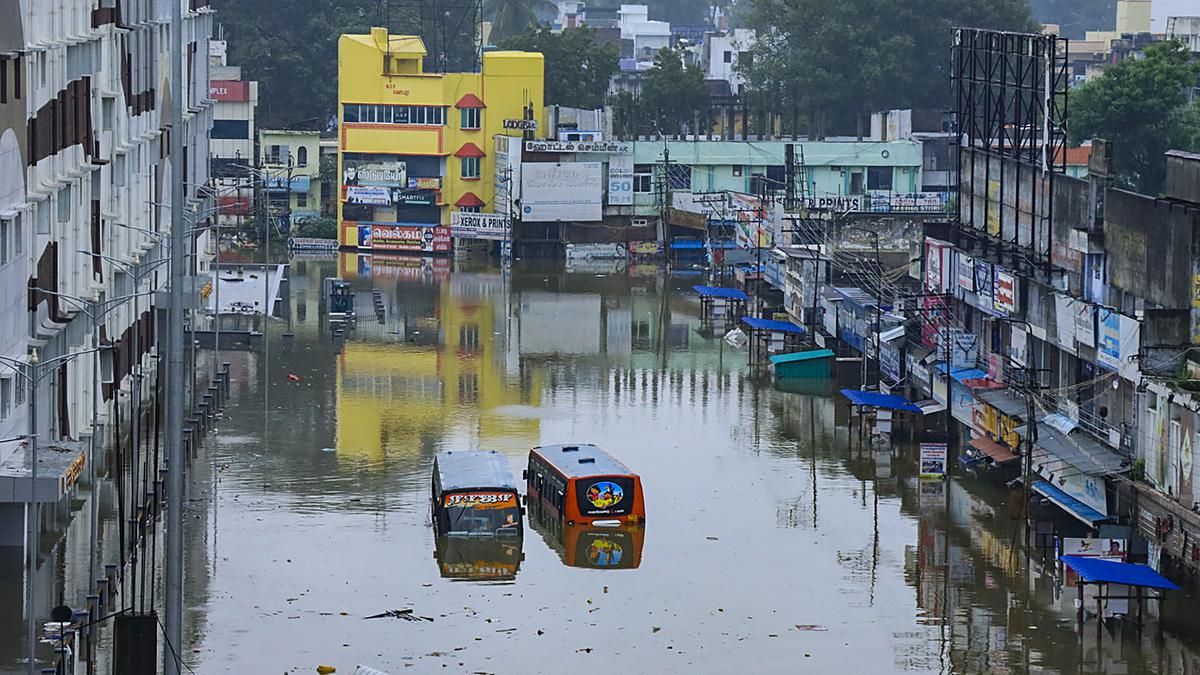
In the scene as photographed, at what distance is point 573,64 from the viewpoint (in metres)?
114

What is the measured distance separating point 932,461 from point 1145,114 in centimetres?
4589

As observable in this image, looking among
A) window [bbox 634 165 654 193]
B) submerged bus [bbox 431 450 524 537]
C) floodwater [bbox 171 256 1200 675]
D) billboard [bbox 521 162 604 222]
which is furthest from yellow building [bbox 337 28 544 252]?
submerged bus [bbox 431 450 524 537]

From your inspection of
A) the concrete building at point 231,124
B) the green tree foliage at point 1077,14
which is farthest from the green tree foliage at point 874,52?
the green tree foliage at point 1077,14

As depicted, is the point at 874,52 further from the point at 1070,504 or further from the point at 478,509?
the point at 478,509

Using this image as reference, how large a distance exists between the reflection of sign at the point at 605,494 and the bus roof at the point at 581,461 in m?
0.29

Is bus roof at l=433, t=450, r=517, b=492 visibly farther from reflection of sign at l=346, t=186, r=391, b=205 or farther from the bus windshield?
reflection of sign at l=346, t=186, r=391, b=205

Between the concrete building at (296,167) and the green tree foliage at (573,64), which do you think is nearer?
the concrete building at (296,167)

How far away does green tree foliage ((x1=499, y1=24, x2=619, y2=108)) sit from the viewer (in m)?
114

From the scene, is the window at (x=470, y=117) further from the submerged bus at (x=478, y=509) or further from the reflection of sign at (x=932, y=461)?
the submerged bus at (x=478, y=509)

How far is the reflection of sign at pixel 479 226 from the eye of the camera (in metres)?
95.9

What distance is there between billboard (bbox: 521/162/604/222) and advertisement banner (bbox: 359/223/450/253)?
4259mm

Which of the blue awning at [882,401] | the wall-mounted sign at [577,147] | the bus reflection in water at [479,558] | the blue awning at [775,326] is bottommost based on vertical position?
the bus reflection in water at [479,558]

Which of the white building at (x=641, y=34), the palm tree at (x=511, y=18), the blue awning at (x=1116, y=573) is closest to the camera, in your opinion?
the blue awning at (x=1116, y=573)

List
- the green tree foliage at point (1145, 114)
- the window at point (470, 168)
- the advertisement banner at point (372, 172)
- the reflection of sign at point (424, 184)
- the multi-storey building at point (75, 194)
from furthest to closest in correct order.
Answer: the window at point (470, 168) < the reflection of sign at point (424, 184) < the advertisement banner at point (372, 172) < the green tree foliage at point (1145, 114) < the multi-storey building at point (75, 194)
